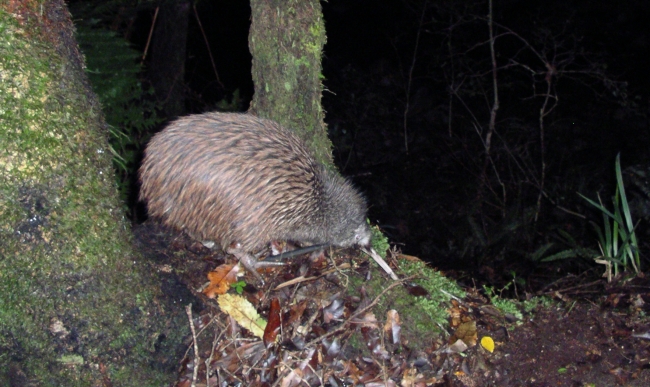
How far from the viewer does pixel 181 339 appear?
10.5 ft

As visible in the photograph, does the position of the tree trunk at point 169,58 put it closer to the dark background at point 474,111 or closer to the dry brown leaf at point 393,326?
the dark background at point 474,111

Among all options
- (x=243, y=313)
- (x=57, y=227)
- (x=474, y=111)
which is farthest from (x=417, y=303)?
(x=474, y=111)

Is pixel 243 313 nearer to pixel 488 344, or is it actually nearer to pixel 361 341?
pixel 361 341

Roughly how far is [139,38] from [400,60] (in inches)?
184

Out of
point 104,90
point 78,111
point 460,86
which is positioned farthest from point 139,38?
point 78,111

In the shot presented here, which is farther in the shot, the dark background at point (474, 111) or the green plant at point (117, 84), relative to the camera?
the dark background at point (474, 111)

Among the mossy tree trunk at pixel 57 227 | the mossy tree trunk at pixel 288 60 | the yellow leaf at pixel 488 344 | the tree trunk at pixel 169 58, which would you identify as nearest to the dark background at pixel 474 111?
the tree trunk at pixel 169 58

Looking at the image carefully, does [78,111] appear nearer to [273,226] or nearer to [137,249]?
[137,249]

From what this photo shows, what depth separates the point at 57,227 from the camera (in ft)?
8.91

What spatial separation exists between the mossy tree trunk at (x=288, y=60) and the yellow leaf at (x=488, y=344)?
6.55 feet

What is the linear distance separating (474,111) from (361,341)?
23.7 ft

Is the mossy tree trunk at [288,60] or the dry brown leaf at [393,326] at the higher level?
the mossy tree trunk at [288,60]

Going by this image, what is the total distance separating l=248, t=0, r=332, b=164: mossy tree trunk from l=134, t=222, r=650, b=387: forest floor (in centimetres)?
117

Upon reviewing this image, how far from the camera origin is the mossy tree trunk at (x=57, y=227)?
2.59 meters
